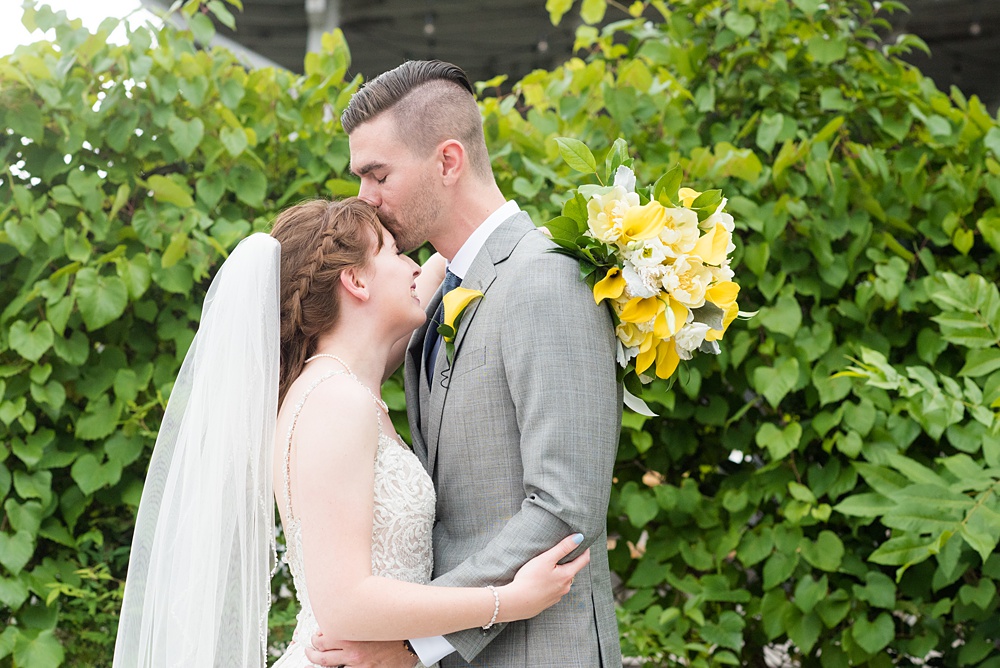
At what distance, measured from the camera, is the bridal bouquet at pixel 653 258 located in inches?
66.4

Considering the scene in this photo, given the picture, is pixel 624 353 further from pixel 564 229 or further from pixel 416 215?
pixel 416 215

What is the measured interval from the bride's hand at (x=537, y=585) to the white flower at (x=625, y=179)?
675mm

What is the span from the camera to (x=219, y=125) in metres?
2.90

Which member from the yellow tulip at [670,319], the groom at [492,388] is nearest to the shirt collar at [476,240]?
the groom at [492,388]

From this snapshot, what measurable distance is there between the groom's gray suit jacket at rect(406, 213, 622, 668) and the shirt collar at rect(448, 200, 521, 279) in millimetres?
76

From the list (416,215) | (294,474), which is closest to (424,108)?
(416,215)

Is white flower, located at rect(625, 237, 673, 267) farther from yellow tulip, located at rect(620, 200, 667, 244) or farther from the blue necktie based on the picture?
the blue necktie

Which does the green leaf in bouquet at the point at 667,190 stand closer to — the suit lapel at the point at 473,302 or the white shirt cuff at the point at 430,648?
the suit lapel at the point at 473,302

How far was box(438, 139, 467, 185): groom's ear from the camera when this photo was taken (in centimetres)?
195

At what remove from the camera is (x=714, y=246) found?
5.75 ft

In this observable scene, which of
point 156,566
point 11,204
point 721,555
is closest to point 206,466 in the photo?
point 156,566

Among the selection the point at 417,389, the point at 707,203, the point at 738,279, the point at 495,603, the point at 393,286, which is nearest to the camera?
the point at 495,603

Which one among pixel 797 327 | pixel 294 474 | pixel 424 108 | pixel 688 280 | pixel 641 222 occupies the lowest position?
pixel 797 327

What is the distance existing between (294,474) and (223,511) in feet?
0.67
